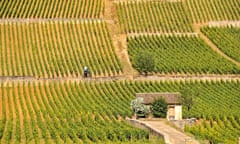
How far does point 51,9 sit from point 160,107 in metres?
40.5

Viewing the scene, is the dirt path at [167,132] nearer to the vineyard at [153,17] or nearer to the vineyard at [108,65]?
the vineyard at [108,65]

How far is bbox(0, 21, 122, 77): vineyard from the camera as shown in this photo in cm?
7544

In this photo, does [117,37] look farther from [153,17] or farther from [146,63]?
[146,63]

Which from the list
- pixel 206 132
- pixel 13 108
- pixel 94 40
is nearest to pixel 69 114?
pixel 13 108

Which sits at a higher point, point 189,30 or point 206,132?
point 189,30

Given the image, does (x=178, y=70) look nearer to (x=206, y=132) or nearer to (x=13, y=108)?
(x=13, y=108)

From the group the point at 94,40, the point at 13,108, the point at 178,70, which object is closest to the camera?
the point at 13,108

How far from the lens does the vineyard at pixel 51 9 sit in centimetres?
9062

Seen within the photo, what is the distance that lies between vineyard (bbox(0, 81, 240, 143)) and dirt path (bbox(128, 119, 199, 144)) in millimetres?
1057

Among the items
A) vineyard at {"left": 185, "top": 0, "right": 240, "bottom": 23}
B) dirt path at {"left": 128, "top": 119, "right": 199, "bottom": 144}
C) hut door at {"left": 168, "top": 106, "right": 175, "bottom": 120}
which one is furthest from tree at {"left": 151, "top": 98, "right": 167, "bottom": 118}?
vineyard at {"left": 185, "top": 0, "right": 240, "bottom": 23}

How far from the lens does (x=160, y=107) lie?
56.2m

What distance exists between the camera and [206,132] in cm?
4703

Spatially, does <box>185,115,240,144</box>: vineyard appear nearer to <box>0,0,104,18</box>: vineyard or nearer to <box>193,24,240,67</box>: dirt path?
<box>193,24,240,67</box>: dirt path

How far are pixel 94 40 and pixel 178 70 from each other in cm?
1404
